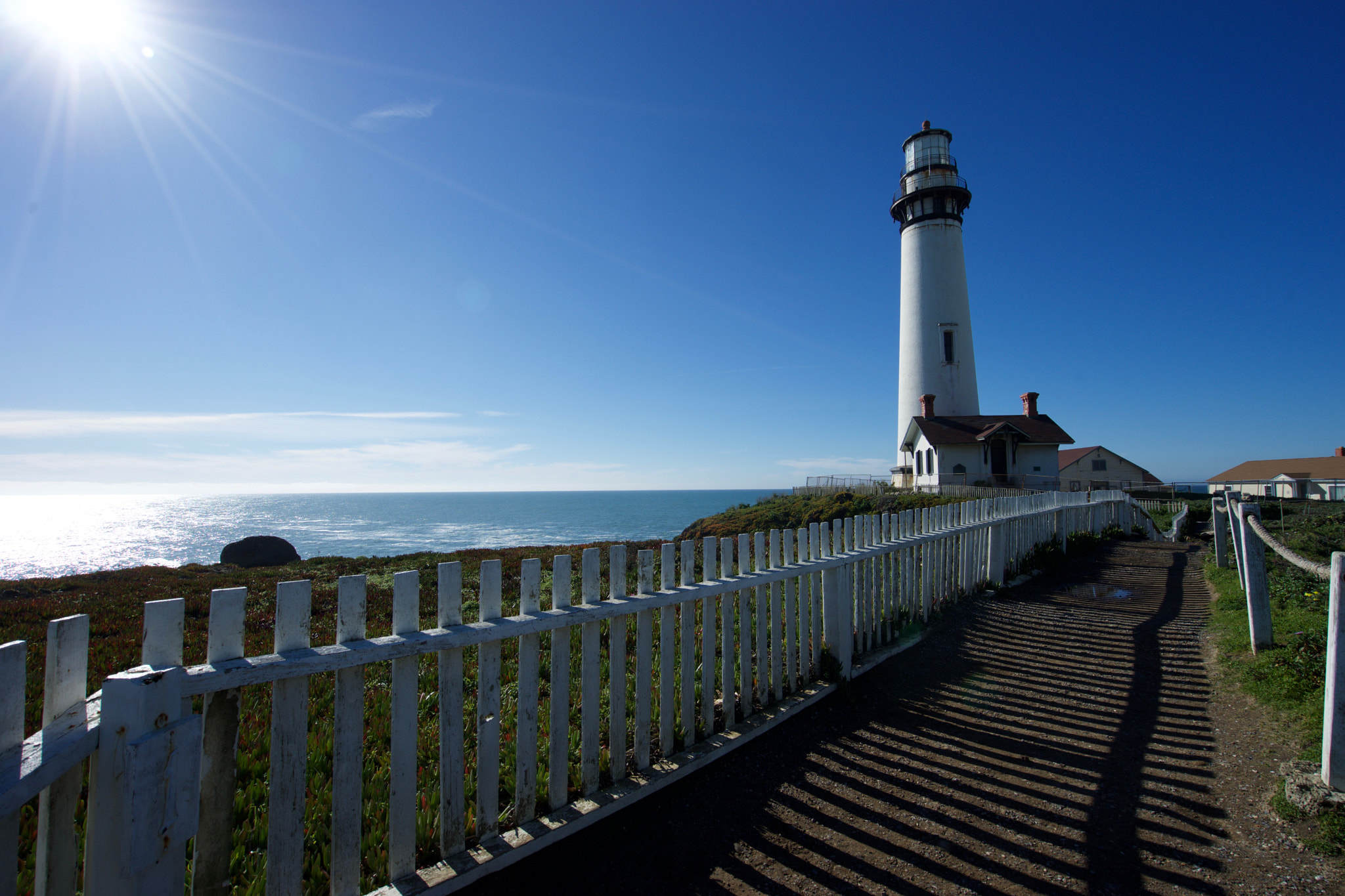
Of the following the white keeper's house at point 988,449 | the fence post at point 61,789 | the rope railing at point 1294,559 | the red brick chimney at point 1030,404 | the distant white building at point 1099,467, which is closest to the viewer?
the fence post at point 61,789

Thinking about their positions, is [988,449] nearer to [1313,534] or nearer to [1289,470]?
[1313,534]

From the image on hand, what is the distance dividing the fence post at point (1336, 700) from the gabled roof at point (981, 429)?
28.6 m

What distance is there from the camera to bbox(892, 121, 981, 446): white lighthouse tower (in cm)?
3102

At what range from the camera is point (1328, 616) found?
4.48 m

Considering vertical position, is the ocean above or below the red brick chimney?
below

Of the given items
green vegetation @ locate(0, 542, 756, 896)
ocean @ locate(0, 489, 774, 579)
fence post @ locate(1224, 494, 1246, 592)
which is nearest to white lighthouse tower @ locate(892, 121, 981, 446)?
ocean @ locate(0, 489, 774, 579)

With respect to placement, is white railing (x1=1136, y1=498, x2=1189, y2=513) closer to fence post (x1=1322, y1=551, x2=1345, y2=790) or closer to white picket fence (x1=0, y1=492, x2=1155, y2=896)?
fence post (x1=1322, y1=551, x2=1345, y2=790)

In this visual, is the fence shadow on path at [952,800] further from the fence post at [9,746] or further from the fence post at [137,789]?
the fence post at [9,746]

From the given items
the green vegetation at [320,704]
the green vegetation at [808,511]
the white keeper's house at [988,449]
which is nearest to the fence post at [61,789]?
the green vegetation at [320,704]

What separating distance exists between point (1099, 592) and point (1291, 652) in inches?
165

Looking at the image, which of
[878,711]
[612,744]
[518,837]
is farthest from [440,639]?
[878,711]

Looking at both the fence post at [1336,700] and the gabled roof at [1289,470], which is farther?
the gabled roof at [1289,470]

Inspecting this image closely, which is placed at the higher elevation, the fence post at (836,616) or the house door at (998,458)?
the house door at (998,458)

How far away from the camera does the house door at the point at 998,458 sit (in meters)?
30.3
